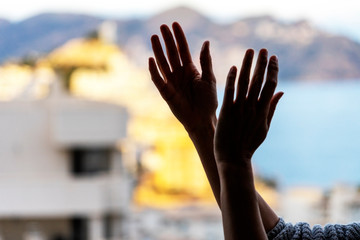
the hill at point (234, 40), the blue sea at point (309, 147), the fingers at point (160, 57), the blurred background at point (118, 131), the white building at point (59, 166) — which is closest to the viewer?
the fingers at point (160, 57)

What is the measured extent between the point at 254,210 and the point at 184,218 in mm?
11013

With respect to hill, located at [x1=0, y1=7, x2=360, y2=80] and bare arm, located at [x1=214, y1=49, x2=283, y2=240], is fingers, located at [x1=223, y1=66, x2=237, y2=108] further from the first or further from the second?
hill, located at [x1=0, y1=7, x2=360, y2=80]

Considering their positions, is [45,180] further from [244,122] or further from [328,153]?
[328,153]

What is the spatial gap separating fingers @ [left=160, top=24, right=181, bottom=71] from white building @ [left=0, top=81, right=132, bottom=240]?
603cm

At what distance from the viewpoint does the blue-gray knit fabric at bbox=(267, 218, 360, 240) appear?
2.29 ft

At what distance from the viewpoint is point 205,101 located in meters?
0.74

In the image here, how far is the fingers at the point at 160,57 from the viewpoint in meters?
0.73

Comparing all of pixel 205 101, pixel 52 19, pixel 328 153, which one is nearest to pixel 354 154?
pixel 328 153

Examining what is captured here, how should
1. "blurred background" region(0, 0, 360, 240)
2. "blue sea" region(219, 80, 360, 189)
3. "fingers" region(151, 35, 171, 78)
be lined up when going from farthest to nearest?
"blue sea" region(219, 80, 360, 189), "blurred background" region(0, 0, 360, 240), "fingers" region(151, 35, 171, 78)

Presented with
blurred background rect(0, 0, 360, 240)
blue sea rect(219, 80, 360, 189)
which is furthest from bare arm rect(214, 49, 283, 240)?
blue sea rect(219, 80, 360, 189)

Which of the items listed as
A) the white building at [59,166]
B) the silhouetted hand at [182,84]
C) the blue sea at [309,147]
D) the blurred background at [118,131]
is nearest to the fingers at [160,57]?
the silhouetted hand at [182,84]

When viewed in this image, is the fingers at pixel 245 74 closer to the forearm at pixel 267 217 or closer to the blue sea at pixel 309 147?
the forearm at pixel 267 217

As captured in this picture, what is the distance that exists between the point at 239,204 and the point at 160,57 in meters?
0.19

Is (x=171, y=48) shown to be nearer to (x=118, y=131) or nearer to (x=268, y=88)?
(x=268, y=88)
